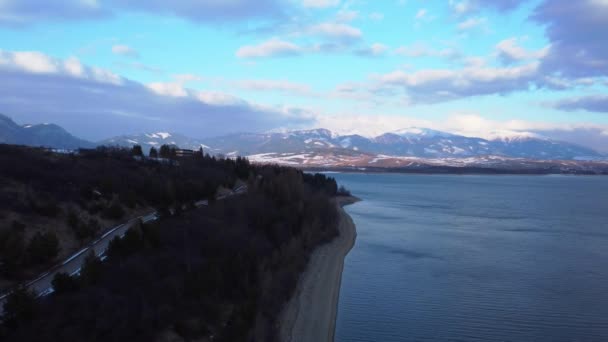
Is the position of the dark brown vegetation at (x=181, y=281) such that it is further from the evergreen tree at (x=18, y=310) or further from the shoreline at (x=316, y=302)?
the shoreline at (x=316, y=302)

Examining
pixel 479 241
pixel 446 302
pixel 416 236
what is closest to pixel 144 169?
pixel 446 302

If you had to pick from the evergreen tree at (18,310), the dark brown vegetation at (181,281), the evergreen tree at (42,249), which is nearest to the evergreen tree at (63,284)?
the dark brown vegetation at (181,281)

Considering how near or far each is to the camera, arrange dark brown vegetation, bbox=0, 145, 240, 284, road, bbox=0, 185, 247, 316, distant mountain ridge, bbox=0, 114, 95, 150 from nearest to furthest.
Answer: road, bbox=0, 185, 247, 316 < dark brown vegetation, bbox=0, 145, 240, 284 < distant mountain ridge, bbox=0, 114, 95, 150

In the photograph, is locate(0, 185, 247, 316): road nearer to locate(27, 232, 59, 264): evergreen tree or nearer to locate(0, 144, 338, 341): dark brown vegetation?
locate(27, 232, 59, 264): evergreen tree

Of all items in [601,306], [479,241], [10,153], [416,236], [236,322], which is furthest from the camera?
[416,236]

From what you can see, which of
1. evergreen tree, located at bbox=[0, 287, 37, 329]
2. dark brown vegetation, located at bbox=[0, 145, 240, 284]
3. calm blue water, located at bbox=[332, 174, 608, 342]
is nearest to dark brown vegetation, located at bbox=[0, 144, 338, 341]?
evergreen tree, located at bbox=[0, 287, 37, 329]

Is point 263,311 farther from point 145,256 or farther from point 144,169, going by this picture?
point 144,169

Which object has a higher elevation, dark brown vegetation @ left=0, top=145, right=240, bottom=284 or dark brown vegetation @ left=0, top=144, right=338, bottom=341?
dark brown vegetation @ left=0, top=145, right=240, bottom=284
